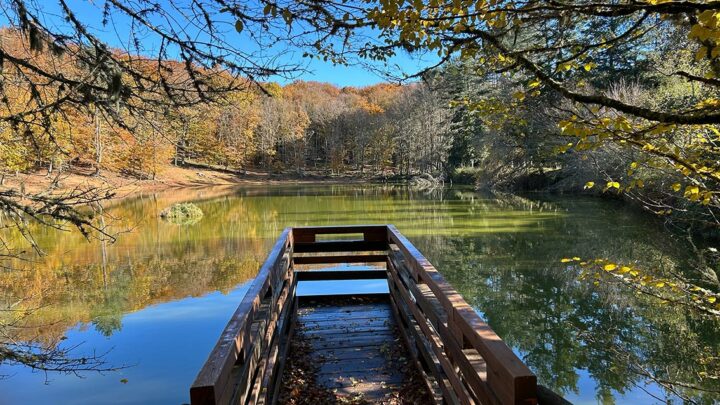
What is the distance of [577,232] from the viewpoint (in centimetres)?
1661

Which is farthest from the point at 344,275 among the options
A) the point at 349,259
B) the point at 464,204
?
the point at 464,204

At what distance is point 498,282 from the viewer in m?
10.8

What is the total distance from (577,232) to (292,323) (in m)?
14.3

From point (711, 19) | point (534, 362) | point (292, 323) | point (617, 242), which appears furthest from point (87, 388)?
point (617, 242)

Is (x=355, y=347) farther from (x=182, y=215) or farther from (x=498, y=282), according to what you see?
(x=182, y=215)

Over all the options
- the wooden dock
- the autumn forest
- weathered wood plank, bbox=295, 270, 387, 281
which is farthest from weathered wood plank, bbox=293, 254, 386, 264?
the autumn forest

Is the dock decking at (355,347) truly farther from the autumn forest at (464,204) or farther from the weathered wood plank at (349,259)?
the autumn forest at (464,204)

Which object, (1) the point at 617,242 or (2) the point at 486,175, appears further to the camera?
(2) the point at 486,175

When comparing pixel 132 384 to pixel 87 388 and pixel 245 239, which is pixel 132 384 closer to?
pixel 87 388

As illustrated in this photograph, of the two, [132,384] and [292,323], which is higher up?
[292,323]

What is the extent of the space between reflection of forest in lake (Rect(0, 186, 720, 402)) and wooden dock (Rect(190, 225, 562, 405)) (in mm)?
1584

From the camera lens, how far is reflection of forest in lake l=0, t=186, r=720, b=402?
21.6 ft

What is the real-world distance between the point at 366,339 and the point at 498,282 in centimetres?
669

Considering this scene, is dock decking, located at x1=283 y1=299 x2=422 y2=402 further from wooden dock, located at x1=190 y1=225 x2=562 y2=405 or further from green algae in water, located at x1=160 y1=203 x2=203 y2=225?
green algae in water, located at x1=160 y1=203 x2=203 y2=225
